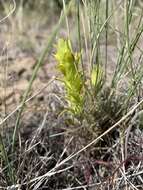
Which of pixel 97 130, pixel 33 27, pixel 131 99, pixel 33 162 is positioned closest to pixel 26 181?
pixel 33 162

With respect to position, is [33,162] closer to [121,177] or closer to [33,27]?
[121,177]

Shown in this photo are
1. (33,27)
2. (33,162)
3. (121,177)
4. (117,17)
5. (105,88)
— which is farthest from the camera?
(33,27)

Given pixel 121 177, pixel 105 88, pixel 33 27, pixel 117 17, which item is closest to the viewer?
pixel 121 177

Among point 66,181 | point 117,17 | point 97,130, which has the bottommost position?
point 66,181

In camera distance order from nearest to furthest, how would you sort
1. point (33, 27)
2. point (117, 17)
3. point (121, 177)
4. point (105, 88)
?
1. point (121, 177)
2. point (105, 88)
3. point (117, 17)
4. point (33, 27)

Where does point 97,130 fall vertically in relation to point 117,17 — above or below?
below

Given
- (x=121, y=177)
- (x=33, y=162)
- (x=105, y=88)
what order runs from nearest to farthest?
1. (x=121, y=177)
2. (x=33, y=162)
3. (x=105, y=88)

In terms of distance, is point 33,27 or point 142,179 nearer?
point 142,179

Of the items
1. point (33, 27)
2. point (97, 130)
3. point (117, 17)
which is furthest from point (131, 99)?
point (33, 27)

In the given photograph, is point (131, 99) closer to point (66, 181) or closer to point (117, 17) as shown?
point (66, 181)
